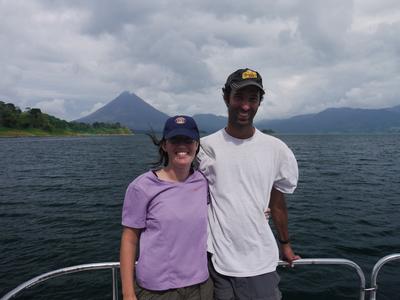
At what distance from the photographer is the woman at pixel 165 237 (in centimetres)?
284

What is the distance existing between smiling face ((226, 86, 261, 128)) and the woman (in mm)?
563

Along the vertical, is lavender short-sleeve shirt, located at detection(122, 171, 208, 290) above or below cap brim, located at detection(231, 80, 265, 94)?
below

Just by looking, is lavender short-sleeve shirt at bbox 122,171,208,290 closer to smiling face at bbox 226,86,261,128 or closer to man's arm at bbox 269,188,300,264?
smiling face at bbox 226,86,261,128

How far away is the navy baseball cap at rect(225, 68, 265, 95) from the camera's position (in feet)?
10.4

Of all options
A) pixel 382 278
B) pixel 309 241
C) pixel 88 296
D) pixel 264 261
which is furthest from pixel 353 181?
pixel 264 261

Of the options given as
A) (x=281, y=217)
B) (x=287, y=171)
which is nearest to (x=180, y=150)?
(x=287, y=171)

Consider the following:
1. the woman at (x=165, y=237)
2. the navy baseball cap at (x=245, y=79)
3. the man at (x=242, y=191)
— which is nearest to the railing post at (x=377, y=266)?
the man at (x=242, y=191)

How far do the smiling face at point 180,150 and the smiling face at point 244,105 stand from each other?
23.2 inches

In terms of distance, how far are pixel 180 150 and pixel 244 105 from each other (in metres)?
0.87

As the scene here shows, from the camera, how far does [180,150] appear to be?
3.06 metres

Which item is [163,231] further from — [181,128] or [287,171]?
[287,171]

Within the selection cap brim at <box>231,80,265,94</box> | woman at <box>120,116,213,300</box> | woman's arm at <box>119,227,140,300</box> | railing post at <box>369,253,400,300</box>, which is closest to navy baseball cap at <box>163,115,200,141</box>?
woman at <box>120,116,213,300</box>

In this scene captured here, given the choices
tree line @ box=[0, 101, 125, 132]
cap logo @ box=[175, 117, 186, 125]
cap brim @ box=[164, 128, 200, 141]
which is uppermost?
tree line @ box=[0, 101, 125, 132]

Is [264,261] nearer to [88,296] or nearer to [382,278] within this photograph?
[88,296]
